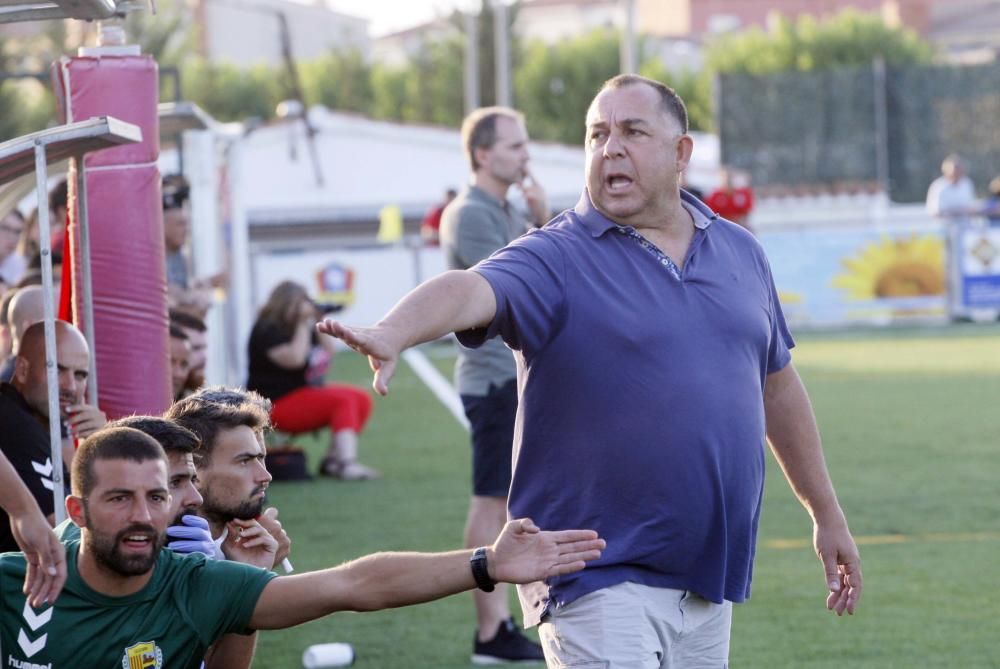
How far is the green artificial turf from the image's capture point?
300 inches

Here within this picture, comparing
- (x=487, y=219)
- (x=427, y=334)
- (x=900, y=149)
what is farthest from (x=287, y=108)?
(x=900, y=149)

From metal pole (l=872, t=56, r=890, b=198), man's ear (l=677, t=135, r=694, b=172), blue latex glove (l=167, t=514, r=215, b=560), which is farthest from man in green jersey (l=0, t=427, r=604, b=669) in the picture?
metal pole (l=872, t=56, r=890, b=198)

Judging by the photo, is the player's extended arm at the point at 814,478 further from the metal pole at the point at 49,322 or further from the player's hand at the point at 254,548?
the metal pole at the point at 49,322

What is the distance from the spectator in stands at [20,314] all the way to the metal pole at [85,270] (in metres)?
0.62

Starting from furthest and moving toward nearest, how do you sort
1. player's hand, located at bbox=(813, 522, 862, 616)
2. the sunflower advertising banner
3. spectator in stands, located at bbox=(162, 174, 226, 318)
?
the sunflower advertising banner
spectator in stands, located at bbox=(162, 174, 226, 318)
player's hand, located at bbox=(813, 522, 862, 616)

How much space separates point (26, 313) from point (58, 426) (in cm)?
178

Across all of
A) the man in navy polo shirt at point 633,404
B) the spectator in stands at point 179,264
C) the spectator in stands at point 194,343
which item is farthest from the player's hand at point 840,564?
the spectator in stands at point 179,264

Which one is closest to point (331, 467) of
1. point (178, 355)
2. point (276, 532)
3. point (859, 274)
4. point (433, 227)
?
point (178, 355)

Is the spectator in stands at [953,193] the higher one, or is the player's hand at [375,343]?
the player's hand at [375,343]

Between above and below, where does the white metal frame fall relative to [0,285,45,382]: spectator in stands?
above

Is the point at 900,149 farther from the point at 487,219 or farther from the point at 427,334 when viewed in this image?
the point at 427,334

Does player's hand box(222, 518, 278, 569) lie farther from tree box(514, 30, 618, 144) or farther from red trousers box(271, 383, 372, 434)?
tree box(514, 30, 618, 144)

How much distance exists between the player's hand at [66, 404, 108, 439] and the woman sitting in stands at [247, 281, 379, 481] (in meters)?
6.72

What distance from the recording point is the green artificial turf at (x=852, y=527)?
7609 millimetres
